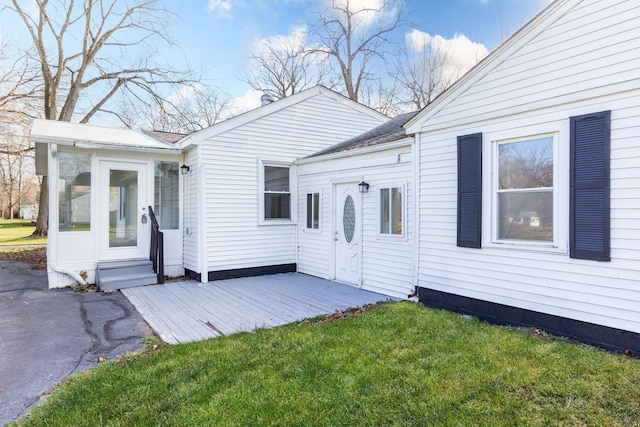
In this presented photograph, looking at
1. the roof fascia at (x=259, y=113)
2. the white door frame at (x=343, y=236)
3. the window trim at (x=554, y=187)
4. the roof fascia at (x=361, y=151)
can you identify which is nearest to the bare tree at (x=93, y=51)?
the roof fascia at (x=259, y=113)

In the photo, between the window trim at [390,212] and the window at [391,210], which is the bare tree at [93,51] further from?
the window at [391,210]

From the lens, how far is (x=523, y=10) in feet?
38.4

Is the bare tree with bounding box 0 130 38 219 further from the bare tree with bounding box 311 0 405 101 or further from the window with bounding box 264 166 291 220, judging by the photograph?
the bare tree with bounding box 311 0 405 101

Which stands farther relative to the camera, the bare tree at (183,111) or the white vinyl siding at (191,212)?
the bare tree at (183,111)

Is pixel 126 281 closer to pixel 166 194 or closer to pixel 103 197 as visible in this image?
pixel 103 197

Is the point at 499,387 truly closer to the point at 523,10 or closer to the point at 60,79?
the point at 523,10

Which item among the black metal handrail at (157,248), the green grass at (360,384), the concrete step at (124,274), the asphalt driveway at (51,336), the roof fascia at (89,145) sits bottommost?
the asphalt driveway at (51,336)

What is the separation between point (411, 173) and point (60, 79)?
668 inches

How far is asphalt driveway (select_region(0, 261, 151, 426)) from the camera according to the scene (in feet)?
11.1

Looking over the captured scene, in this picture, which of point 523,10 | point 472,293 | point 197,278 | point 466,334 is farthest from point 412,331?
point 523,10

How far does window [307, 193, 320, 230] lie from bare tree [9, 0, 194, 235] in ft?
41.1

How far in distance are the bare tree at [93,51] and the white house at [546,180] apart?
1620 cm

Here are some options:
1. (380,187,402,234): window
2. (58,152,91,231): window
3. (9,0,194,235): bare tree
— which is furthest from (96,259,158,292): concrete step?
(9,0,194,235): bare tree

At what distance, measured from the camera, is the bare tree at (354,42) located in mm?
19297
